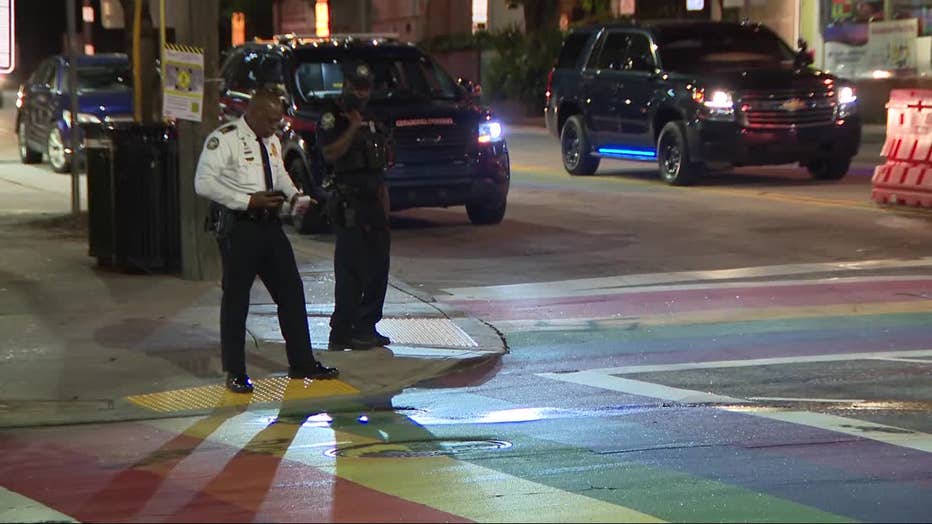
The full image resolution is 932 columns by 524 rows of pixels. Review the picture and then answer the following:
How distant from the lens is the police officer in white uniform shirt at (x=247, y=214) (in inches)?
352

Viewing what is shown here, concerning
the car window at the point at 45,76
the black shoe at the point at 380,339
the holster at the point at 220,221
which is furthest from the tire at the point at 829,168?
the holster at the point at 220,221

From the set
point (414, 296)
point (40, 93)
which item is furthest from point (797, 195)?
point (40, 93)

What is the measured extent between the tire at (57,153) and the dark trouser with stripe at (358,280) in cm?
1390

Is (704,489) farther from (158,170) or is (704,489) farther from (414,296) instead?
(158,170)

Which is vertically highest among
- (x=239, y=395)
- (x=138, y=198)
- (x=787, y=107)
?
(x=787, y=107)

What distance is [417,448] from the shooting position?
25.1 ft

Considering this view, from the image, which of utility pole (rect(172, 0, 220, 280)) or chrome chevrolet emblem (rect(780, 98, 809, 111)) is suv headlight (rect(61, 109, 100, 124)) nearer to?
chrome chevrolet emblem (rect(780, 98, 809, 111))

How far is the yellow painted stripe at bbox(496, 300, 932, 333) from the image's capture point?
1127 cm

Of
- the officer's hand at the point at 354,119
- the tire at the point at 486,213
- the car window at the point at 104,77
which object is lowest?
the tire at the point at 486,213

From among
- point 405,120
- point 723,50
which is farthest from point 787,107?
point 405,120

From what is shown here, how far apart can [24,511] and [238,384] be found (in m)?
2.58

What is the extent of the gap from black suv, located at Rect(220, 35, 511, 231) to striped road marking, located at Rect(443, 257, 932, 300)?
9.45 ft

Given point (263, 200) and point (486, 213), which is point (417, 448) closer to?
point (263, 200)

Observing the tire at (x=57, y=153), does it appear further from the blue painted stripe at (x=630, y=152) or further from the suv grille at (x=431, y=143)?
the suv grille at (x=431, y=143)
